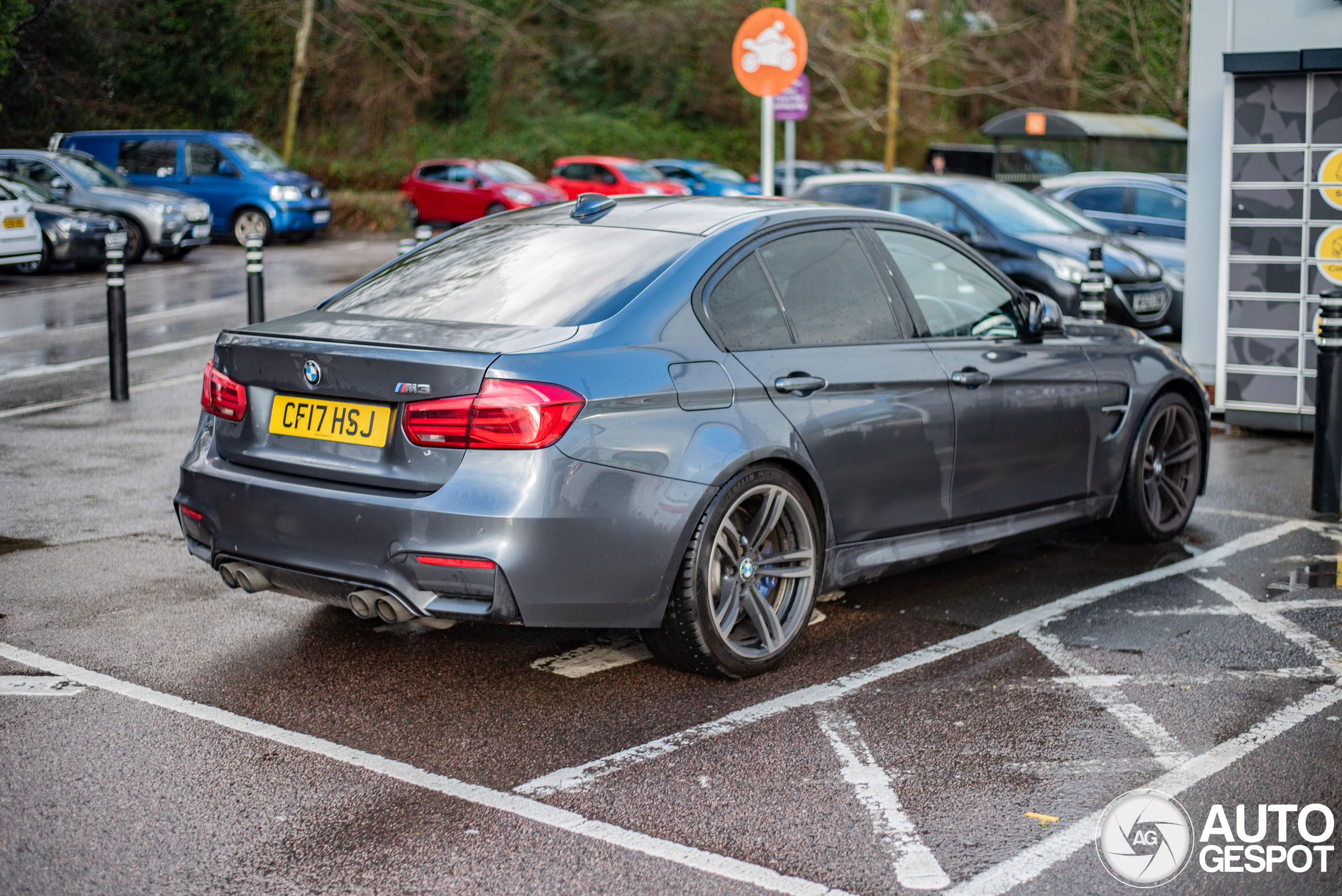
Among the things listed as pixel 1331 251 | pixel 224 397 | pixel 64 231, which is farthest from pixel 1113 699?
pixel 64 231

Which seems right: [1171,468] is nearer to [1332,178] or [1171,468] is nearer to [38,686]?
[1332,178]

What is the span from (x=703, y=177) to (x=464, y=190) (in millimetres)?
7602

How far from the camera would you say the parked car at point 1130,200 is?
17453 millimetres

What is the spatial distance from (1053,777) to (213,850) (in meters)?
2.23

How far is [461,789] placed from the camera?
388cm

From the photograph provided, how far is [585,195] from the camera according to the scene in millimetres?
5555

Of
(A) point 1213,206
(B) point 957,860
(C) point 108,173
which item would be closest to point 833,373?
(B) point 957,860

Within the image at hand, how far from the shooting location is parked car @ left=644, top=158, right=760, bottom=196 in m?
34.0

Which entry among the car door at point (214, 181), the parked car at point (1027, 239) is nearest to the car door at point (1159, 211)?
the parked car at point (1027, 239)

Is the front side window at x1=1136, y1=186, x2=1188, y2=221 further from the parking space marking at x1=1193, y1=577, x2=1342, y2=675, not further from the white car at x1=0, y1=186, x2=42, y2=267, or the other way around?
the white car at x1=0, y1=186, x2=42, y2=267

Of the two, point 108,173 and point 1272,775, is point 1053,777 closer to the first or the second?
point 1272,775

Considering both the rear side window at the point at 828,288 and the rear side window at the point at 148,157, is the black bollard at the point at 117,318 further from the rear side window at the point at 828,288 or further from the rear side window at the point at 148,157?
the rear side window at the point at 148,157

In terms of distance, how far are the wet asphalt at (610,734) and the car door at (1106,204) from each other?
1183cm

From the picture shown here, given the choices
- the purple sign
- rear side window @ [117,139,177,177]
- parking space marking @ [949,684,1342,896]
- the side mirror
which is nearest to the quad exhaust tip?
parking space marking @ [949,684,1342,896]
